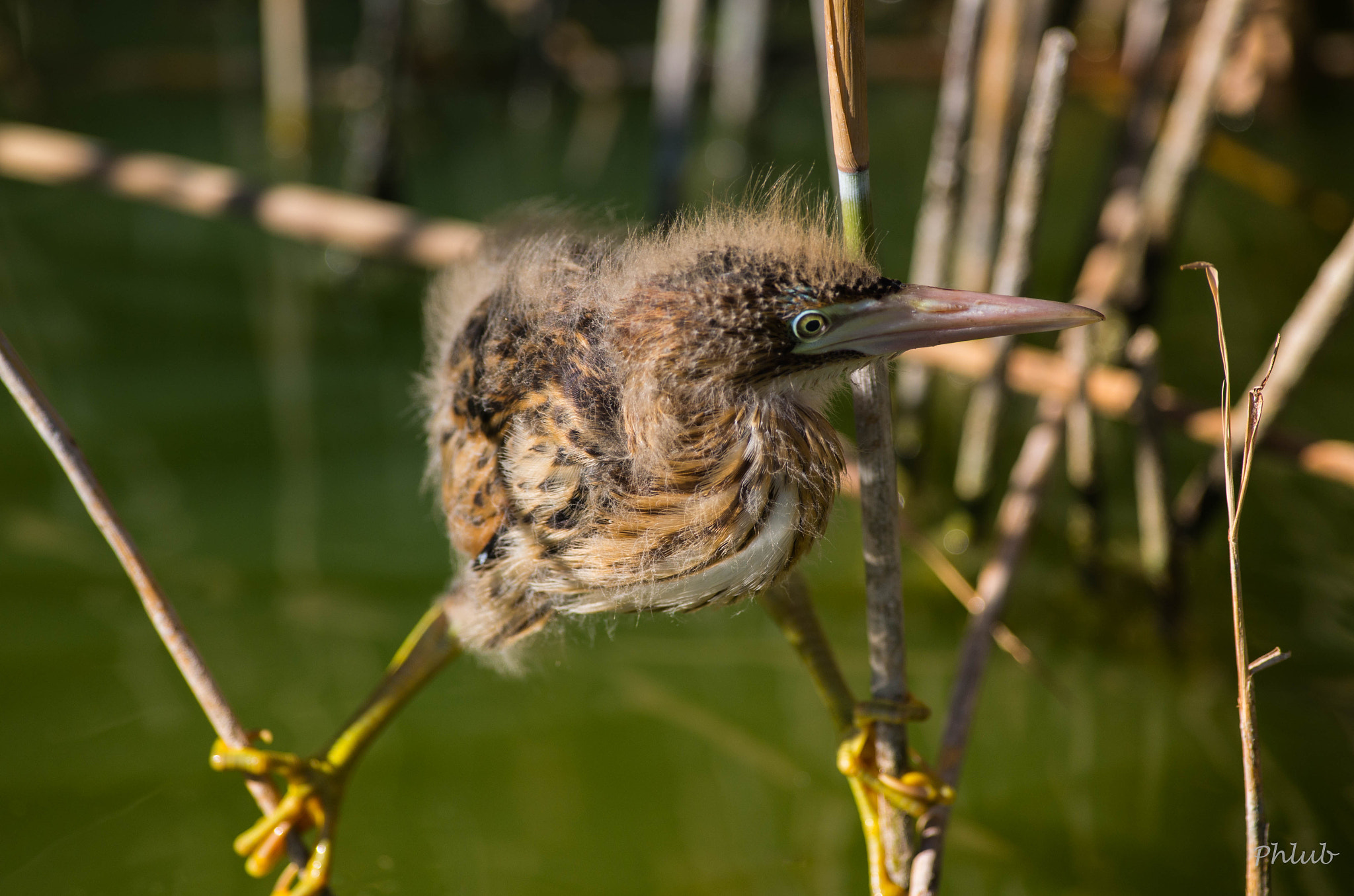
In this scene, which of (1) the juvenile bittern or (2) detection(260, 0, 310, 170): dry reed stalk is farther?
(2) detection(260, 0, 310, 170): dry reed stalk

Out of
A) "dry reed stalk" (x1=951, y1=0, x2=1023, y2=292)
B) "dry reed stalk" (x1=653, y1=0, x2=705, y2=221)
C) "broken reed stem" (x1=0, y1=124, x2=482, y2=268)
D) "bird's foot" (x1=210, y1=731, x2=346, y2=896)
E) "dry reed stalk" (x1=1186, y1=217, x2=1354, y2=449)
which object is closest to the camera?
"bird's foot" (x1=210, y1=731, x2=346, y2=896)

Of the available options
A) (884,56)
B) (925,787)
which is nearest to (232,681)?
(925,787)

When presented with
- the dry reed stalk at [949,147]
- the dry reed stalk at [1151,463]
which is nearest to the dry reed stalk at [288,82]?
the dry reed stalk at [949,147]

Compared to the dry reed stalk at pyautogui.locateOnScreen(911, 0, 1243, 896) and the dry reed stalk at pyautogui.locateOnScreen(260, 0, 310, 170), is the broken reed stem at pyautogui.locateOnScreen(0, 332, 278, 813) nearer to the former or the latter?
the dry reed stalk at pyautogui.locateOnScreen(911, 0, 1243, 896)

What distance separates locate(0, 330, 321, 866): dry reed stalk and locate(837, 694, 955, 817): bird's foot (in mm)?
894

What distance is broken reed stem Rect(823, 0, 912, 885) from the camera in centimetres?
106

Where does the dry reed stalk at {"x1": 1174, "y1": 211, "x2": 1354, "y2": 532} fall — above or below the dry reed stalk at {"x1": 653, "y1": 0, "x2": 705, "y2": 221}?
below

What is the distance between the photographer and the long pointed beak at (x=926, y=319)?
1140 millimetres

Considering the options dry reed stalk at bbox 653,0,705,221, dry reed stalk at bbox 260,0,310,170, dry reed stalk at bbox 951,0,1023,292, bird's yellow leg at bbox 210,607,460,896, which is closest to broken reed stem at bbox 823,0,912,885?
bird's yellow leg at bbox 210,607,460,896

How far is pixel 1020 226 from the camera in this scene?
6.44ft

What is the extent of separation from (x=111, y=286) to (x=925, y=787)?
354 cm

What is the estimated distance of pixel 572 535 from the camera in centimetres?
134

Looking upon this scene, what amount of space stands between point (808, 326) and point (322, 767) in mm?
1119

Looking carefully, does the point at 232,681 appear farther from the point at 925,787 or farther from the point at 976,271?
the point at 976,271
